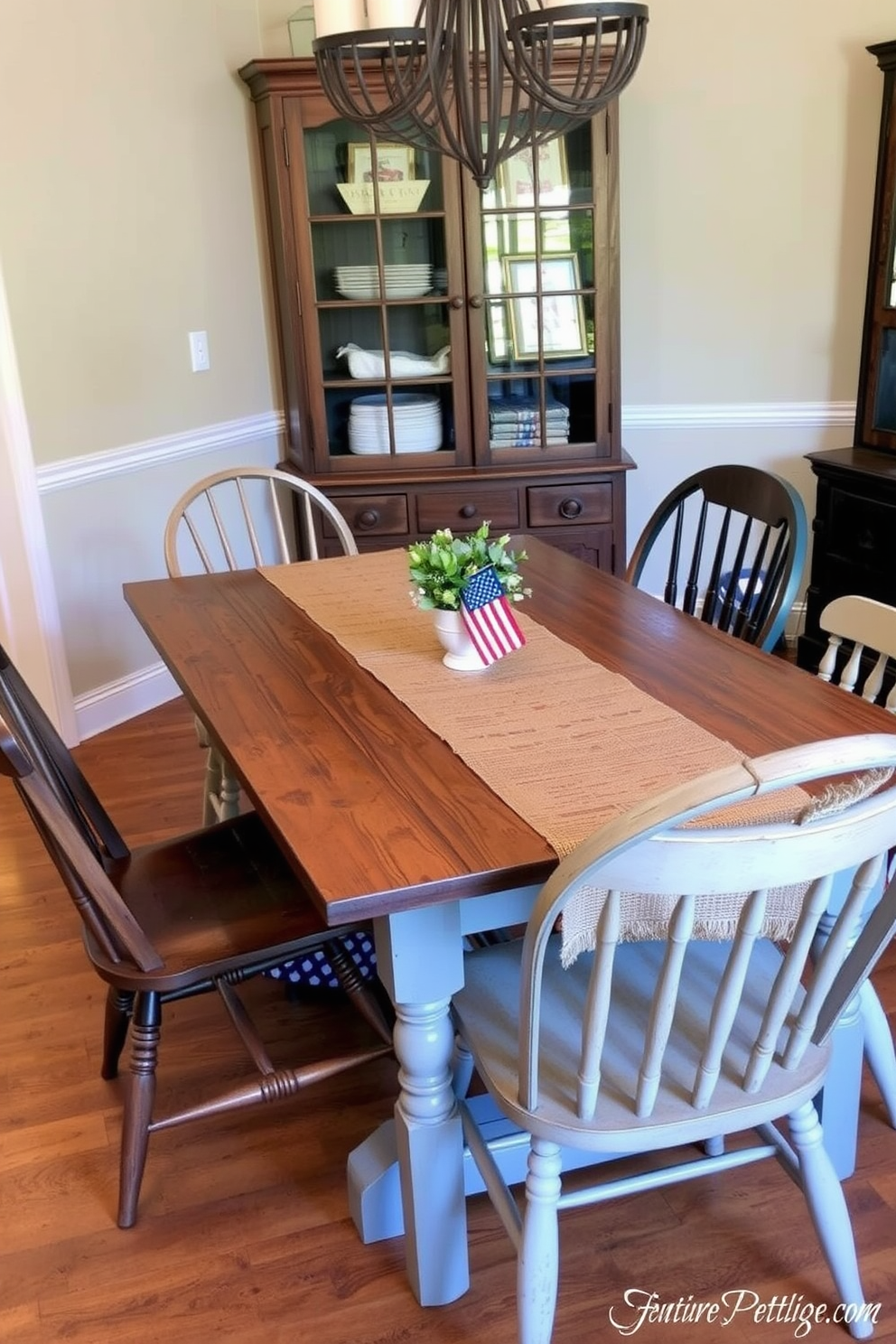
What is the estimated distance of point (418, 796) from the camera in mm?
1477

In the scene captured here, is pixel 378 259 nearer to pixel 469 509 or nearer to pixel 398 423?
pixel 398 423

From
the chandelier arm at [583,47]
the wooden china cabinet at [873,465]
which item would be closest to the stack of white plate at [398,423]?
the wooden china cabinet at [873,465]

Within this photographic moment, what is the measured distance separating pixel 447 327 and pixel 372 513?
1.96 ft

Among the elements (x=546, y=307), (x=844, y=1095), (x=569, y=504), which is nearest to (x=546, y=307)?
(x=546, y=307)

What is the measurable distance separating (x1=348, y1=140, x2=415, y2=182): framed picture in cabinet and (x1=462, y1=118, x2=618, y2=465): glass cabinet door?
24 cm

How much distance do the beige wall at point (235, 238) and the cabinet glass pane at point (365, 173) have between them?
0.36m

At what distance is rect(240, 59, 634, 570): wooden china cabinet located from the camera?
11.2 ft

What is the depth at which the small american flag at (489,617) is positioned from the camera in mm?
1834

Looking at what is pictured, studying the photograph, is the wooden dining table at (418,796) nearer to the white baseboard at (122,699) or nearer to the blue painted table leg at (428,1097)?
the blue painted table leg at (428,1097)

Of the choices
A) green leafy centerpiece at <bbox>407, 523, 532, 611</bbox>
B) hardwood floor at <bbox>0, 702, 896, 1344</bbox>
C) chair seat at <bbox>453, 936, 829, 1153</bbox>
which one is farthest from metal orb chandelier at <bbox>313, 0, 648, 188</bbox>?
hardwood floor at <bbox>0, 702, 896, 1344</bbox>

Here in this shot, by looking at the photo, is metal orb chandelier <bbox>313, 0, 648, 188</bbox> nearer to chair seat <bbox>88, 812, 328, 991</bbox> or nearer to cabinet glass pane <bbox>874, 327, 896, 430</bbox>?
chair seat <bbox>88, 812, 328, 991</bbox>

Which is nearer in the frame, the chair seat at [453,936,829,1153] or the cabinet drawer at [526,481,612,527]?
the chair seat at [453,936,829,1153]

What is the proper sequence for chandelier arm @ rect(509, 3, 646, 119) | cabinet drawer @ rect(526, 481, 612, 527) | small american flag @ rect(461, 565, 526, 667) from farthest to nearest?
cabinet drawer @ rect(526, 481, 612, 527)
small american flag @ rect(461, 565, 526, 667)
chandelier arm @ rect(509, 3, 646, 119)

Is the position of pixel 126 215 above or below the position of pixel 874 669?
above
